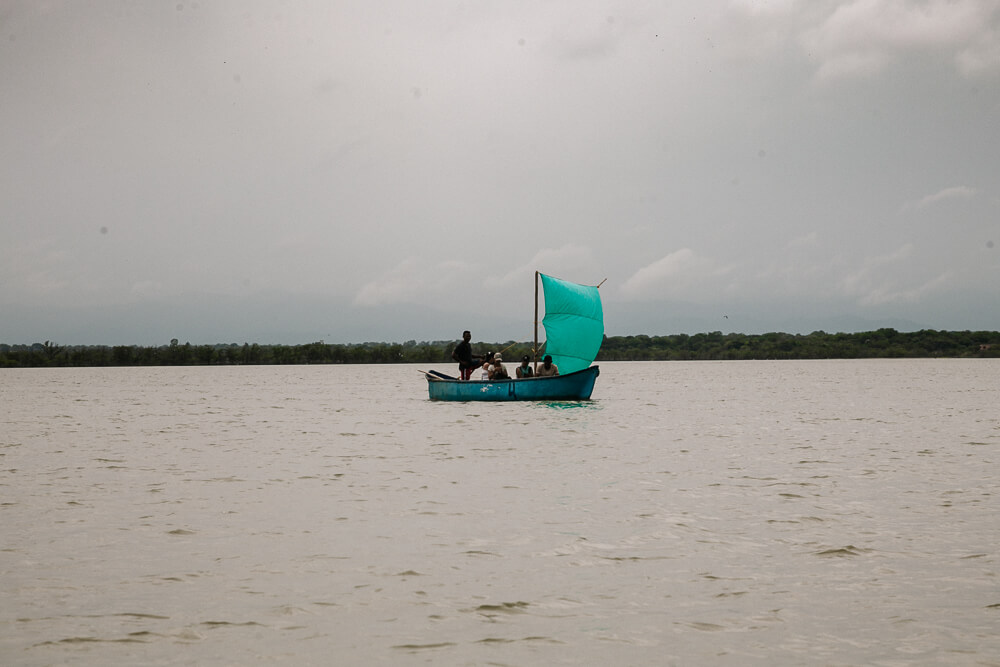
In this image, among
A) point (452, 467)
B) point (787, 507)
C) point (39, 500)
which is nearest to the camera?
point (787, 507)

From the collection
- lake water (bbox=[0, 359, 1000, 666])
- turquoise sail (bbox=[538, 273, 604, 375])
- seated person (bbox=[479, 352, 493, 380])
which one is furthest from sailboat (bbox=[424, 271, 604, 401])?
lake water (bbox=[0, 359, 1000, 666])

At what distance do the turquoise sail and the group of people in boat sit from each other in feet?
4.33

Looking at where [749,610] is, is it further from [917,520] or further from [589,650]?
[917,520]

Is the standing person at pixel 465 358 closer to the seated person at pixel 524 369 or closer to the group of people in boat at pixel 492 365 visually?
the group of people in boat at pixel 492 365

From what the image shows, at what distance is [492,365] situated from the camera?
1194 inches

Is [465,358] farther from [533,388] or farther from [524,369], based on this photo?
[533,388]

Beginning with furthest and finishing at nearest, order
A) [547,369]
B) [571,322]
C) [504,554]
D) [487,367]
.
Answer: [571,322]
[487,367]
[547,369]
[504,554]

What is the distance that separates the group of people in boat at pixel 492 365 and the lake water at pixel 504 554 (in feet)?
32.5

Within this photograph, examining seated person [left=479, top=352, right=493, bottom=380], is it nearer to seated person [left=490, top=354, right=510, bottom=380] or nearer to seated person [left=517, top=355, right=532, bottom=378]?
seated person [left=490, top=354, right=510, bottom=380]

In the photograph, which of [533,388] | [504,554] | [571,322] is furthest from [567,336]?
[504,554]

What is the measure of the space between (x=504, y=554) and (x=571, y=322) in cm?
2296

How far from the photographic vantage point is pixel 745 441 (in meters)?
20.2

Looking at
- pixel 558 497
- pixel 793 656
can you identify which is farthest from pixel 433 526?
pixel 793 656

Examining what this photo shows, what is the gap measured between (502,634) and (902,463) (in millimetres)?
11886
